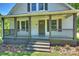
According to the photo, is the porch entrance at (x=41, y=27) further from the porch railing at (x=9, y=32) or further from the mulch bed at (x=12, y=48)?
the mulch bed at (x=12, y=48)

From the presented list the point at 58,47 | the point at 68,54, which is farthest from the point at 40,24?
the point at 68,54

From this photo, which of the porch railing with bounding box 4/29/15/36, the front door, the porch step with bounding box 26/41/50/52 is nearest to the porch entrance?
the front door

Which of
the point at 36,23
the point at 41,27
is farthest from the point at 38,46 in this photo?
the point at 41,27

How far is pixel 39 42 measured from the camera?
11.0 metres

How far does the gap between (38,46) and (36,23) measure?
9.77 feet

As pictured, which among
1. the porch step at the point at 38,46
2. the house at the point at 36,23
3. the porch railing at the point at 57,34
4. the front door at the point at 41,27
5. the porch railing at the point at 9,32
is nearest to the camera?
the porch step at the point at 38,46

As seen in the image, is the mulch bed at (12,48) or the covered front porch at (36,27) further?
the covered front porch at (36,27)

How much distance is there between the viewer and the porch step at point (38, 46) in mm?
10305

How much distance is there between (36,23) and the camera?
13.2 m

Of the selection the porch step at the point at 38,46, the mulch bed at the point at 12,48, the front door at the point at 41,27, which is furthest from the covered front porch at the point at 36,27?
the mulch bed at the point at 12,48

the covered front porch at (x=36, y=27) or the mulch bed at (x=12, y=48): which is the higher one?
the covered front porch at (x=36, y=27)

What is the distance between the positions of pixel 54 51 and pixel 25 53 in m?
1.31

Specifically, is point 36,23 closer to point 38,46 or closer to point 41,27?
point 41,27

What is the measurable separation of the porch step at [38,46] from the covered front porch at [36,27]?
481 mm
